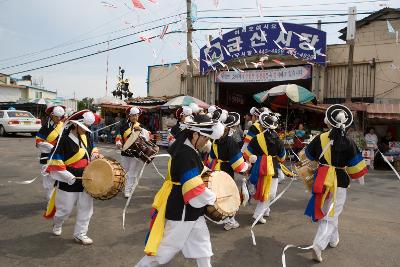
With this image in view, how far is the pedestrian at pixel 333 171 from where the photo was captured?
4.57 metres

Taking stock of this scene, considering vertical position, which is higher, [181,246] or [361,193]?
[181,246]

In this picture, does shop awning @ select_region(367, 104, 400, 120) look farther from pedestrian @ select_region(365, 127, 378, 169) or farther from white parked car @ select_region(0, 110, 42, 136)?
white parked car @ select_region(0, 110, 42, 136)

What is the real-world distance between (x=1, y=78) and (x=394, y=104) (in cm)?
5321

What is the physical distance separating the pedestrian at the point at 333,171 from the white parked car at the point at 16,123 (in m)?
19.5

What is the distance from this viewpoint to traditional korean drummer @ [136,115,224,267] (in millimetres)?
3232

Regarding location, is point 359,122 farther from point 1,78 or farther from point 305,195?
point 1,78

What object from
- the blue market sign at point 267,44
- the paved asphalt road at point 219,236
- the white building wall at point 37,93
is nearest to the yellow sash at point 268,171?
the paved asphalt road at point 219,236

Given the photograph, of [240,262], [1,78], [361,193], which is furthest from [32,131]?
[1,78]

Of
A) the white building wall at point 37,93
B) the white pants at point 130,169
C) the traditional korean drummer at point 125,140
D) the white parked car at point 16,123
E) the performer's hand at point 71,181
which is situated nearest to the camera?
the performer's hand at point 71,181

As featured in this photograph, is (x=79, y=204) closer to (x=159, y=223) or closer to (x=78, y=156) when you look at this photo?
(x=78, y=156)

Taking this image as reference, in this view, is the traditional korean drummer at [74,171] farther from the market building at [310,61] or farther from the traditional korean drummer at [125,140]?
the market building at [310,61]

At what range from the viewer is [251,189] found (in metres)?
6.39

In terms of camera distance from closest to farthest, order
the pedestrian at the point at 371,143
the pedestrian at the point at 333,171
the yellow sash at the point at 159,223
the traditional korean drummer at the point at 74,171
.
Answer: the yellow sash at the point at 159,223 < the pedestrian at the point at 333,171 < the traditional korean drummer at the point at 74,171 < the pedestrian at the point at 371,143

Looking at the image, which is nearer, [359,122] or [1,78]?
[359,122]
